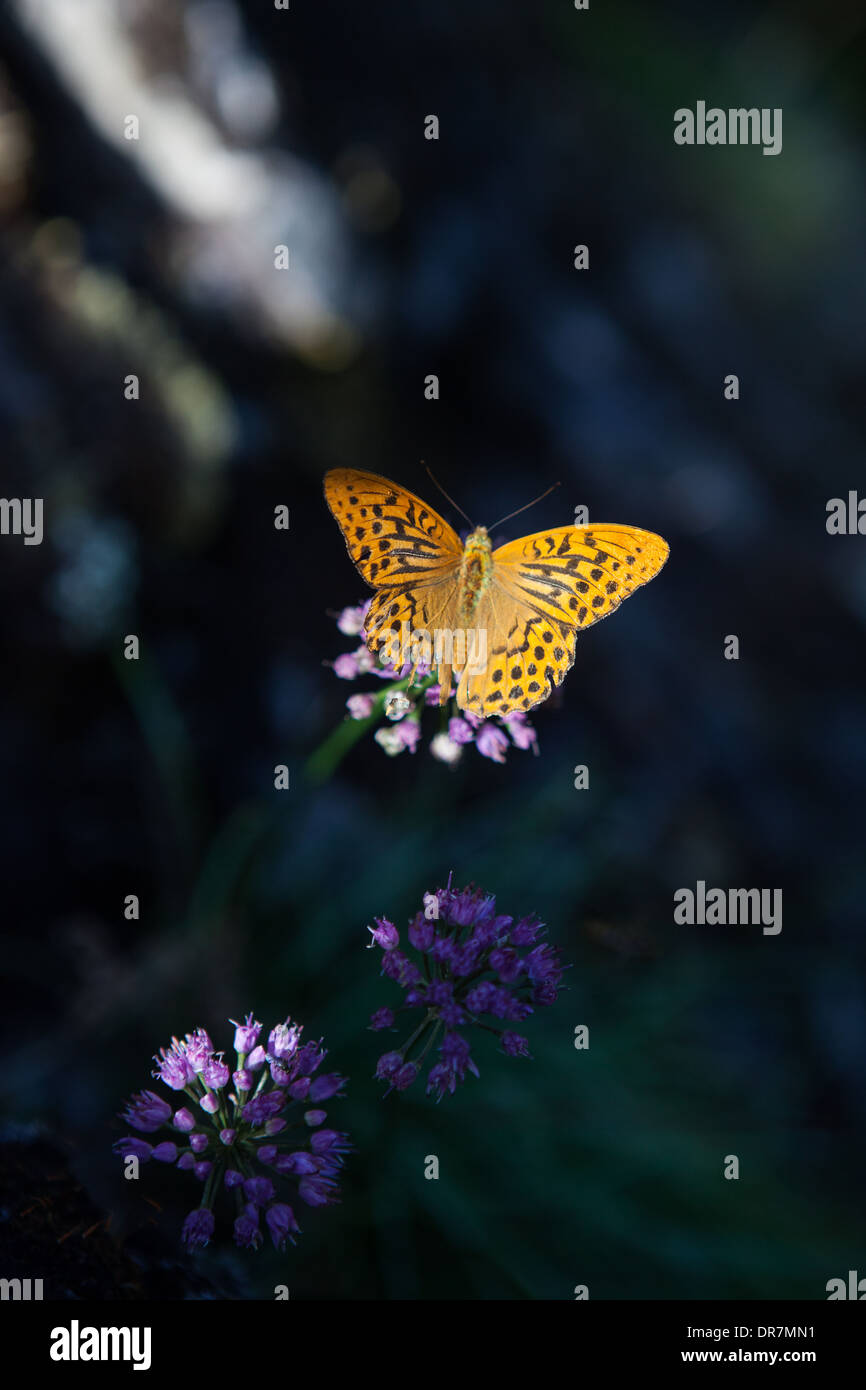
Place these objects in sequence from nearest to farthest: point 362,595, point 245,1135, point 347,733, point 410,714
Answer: point 245,1135 → point 410,714 → point 347,733 → point 362,595

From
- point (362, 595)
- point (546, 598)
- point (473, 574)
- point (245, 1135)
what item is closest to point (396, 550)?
point (473, 574)

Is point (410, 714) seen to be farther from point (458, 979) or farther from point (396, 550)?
point (458, 979)

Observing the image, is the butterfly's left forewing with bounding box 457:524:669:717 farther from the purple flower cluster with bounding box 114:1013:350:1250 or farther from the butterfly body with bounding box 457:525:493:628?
the purple flower cluster with bounding box 114:1013:350:1250

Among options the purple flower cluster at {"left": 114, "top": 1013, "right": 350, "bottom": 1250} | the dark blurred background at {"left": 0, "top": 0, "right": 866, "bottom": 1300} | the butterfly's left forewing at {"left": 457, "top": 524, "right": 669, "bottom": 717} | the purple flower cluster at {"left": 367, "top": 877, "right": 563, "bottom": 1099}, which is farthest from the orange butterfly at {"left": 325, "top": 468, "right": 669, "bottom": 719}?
the purple flower cluster at {"left": 114, "top": 1013, "right": 350, "bottom": 1250}

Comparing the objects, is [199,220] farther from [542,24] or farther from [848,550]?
[848,550]

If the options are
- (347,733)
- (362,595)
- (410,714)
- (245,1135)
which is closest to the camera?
(245,1135)

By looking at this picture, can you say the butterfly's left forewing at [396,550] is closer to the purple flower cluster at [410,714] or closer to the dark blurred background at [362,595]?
the purple flower cluster at [410,714]

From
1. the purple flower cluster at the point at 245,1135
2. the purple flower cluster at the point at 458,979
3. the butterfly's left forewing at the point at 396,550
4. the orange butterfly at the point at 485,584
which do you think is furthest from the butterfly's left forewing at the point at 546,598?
the purple flower cluster at the point at 245,1135
